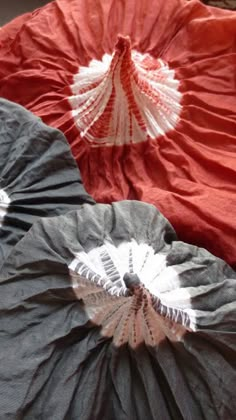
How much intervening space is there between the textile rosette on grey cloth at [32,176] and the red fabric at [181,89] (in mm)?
82

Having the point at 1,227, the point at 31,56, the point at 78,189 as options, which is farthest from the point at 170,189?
the point at 31,56

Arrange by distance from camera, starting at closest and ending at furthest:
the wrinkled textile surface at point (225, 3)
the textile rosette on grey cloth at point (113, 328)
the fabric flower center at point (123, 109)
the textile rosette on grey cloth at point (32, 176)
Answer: the textile rosette on grey cloth at point (113, 328), the textile rosette on grey cloth at point (32, 176), the fabric flower center at point (123, 109), the wrinkled textile surface at point (225, 3)

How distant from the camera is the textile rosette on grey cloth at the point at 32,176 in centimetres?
70

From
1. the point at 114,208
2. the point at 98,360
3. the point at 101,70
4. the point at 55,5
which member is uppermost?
the point at 55,5

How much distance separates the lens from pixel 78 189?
724 mm

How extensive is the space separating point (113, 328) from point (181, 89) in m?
0.49

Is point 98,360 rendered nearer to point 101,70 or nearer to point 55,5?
point 101,70

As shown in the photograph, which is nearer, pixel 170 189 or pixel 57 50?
pixel 170 189

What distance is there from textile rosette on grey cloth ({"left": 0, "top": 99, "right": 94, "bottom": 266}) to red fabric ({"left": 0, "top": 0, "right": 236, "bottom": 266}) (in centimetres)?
8

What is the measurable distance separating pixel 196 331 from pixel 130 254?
0.13 metres

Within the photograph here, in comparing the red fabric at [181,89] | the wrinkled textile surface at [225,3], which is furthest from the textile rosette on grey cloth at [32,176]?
the wrinkled textile surface at [225,3]

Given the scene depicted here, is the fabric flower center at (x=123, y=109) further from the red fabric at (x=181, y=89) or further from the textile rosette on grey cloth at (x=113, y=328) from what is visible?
the textile rosette on grey cloth at (x=113, y=328)

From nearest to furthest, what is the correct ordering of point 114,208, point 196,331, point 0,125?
point 196,331 → point 114,208 → point 0,125

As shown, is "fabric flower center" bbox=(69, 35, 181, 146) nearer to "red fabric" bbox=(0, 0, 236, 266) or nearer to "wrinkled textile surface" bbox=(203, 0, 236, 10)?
"red fabric" bbox=(0, 0, 236, 266)
